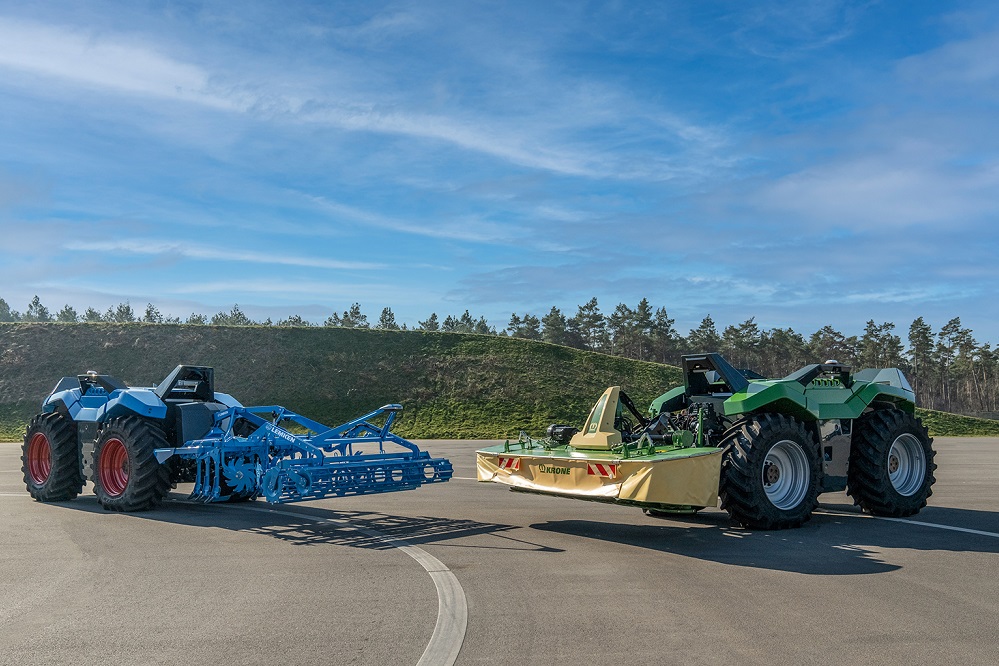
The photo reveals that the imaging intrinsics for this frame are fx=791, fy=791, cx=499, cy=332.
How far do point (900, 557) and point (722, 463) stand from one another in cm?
199

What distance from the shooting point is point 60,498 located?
12500 mm

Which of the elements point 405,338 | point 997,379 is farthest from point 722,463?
point 997,379

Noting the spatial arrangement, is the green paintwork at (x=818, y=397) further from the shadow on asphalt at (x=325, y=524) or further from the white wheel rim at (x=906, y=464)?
the shadow on asphalt at (x=325, y=524)

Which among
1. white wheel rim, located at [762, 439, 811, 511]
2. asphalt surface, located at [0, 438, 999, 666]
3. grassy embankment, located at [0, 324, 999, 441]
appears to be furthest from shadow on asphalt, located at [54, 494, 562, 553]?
grassy embankment, located at [0, 324, 999, 441]

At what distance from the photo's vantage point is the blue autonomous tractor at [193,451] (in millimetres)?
9531

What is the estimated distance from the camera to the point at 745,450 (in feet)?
29.3

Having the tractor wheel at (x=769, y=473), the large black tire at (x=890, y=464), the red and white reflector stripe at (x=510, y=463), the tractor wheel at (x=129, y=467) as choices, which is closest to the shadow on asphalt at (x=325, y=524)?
the tractor wheel at (x=129, y=467)

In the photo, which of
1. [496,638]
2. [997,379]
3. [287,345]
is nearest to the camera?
[496,638]

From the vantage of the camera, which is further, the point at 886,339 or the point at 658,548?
the point at 886,339

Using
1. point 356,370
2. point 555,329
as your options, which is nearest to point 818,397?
point 356,370

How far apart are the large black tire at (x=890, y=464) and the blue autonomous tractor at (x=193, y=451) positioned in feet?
17.8

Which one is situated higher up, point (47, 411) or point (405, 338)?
point (405, 338)

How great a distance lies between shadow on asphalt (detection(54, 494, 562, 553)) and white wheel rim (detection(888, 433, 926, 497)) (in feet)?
17.5

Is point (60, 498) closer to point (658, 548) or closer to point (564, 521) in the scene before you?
point (564, 521)
